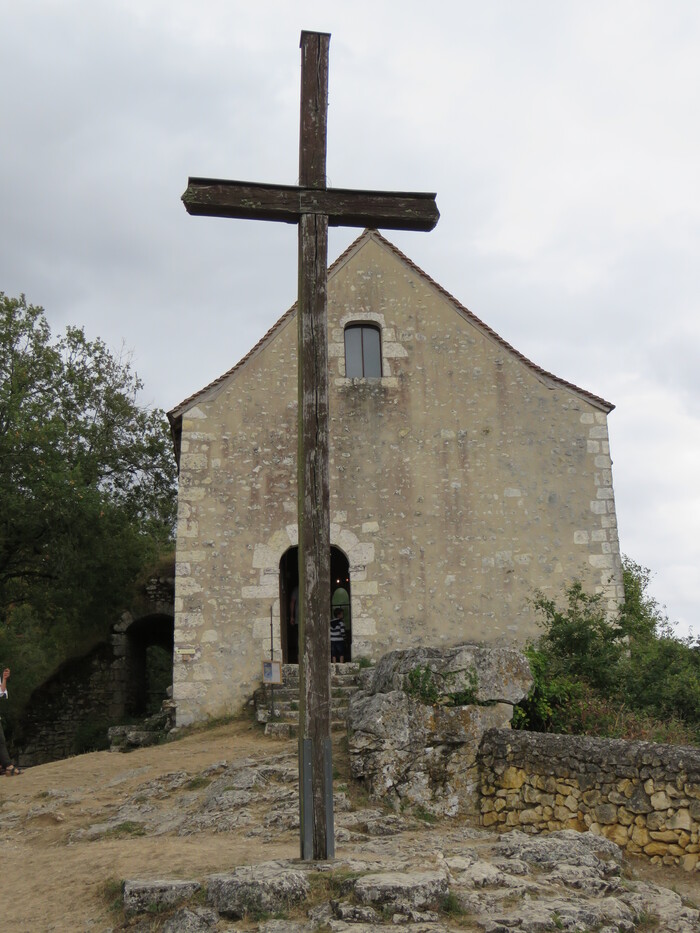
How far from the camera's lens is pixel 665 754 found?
7.27 metres

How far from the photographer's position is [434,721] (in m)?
8.62

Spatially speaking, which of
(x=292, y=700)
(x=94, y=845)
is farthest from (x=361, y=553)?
(x=94, y=845)

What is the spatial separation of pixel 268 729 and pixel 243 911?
6.55 m

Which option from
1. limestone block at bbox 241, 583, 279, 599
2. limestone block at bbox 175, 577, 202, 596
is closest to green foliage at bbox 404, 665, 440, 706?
limestone block at bbox 241, 583, 279, 599

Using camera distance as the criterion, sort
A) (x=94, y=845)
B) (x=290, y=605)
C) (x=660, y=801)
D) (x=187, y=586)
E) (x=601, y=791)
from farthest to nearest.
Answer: (x=290, y=605) < (x=187, y=586) < (x=94, y=845) < (x=601, y=791) < (x=660, y=801)

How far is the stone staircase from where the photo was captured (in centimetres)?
1155

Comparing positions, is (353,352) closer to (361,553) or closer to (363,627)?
(361,553)

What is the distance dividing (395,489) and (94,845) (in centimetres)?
791

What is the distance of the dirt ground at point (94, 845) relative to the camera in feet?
19.2

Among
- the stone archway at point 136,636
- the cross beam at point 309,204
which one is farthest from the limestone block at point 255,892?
the stone archway at point 136,636

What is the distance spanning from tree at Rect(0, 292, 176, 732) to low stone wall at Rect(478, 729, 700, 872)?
1107cm

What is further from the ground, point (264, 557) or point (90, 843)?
point (264, 557)

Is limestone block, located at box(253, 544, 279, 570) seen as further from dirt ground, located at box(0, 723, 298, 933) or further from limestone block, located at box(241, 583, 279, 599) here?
dirt ground, located at box(0, 723, 298, 933)

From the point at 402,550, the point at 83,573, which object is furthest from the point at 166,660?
the point at 402,550
